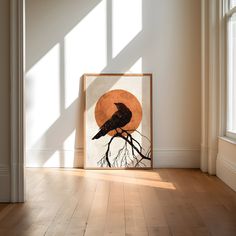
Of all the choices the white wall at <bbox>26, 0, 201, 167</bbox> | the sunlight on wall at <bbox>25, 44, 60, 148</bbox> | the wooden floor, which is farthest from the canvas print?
the wooden floor

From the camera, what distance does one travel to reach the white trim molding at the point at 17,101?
412 cm

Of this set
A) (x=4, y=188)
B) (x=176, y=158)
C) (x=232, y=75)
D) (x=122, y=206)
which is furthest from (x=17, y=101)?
(x=176, y=158)

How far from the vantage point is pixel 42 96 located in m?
6.35

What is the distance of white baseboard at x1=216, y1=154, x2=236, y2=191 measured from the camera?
15.9 ft

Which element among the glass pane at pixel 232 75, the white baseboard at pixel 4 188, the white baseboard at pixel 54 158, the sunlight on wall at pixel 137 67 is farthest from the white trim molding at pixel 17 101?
the glass pane at pixel 232 75

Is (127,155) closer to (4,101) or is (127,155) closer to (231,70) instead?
(231,70)

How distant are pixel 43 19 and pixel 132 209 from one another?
11.6 feet

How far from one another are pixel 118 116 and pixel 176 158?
104 centimetres

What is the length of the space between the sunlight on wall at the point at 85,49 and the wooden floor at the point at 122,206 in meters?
1.42

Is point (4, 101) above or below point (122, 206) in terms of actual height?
above

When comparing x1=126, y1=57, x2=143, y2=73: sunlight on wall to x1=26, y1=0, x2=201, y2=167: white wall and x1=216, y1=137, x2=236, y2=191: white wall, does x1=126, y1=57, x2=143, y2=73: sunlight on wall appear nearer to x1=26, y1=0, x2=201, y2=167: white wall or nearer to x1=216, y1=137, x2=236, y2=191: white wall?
x1=26, y1=0, x2=201, y2=167: white wall

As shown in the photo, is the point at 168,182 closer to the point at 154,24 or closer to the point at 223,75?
the point at 223,75

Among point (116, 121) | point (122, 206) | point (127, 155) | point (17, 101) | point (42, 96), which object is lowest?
point (122, 206)

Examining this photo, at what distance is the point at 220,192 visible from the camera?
181 inches
